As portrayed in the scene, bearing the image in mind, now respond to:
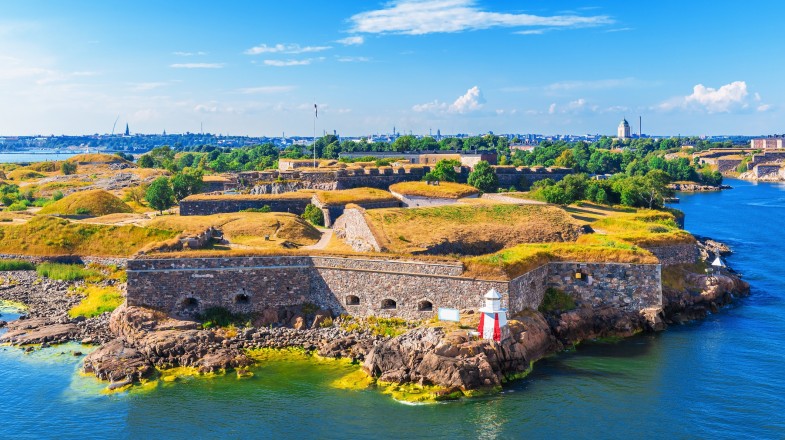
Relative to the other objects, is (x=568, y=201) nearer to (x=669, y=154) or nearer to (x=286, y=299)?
(x=286, y=299)

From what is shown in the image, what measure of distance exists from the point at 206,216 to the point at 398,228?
16066mm

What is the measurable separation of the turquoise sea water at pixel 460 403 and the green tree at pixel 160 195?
95.9 ft

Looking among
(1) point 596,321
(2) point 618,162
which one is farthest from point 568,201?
(2) point 618,162

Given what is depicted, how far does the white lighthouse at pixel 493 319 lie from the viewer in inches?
1109

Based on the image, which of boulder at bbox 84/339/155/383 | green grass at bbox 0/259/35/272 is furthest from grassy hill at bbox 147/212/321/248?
boulder at bbox 84/339/155/383

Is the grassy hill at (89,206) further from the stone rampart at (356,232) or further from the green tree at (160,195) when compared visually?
the stone rampart at (356,232)

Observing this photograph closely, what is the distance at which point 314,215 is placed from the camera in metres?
49.6

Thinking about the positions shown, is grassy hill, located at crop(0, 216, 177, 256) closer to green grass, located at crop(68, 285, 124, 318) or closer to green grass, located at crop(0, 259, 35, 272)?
green grass, located at crop(0, 259, 35, 272)

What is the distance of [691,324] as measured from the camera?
35.7m

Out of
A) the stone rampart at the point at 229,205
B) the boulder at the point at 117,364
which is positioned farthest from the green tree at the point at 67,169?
the boulder at the point at 117,364

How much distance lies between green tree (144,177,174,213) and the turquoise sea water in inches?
1151

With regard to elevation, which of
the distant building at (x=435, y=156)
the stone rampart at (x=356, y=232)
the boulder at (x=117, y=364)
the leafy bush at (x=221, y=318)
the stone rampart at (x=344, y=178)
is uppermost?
the distant building at (x=435, y=156)

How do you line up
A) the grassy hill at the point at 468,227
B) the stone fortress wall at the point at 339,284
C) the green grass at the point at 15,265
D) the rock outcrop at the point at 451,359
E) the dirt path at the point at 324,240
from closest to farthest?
the rock outcrop at the point at 451,359 < the stone fortress wall at the point at 339,284 < the grassy hill at the point at 468,227 < the dirt path at the point at 324,240 < the green grass at the point at 15,265

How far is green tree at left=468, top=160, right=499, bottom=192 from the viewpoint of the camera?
6275 cm
